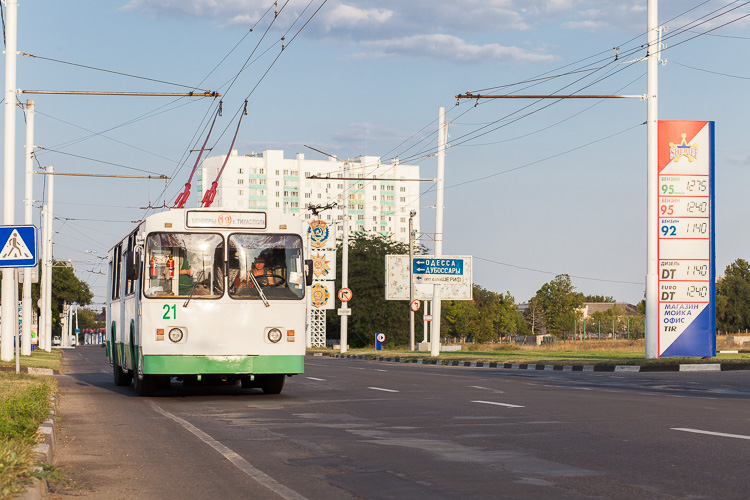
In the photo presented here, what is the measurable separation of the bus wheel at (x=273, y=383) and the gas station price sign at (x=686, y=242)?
15.2m

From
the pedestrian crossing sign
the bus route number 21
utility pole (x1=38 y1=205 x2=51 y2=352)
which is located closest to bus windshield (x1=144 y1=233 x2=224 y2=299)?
the bus route number 21

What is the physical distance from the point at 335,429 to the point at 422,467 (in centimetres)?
342

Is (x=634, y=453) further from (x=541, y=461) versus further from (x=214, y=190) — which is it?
(x=214, y=190)

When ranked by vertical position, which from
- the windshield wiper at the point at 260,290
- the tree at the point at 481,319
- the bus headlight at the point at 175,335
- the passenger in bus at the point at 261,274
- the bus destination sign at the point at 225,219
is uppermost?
the bus destination sign at the point at 225,219

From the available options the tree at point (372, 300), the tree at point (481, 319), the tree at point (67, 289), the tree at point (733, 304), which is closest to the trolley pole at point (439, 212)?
the tree at point (372, 300)

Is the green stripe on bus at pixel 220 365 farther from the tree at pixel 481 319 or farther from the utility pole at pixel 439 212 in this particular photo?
the tree at pixel 481 319

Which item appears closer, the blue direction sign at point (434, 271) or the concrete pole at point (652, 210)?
the concrete pole at point (652, 210)

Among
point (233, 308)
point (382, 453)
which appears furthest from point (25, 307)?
point (382, 453)

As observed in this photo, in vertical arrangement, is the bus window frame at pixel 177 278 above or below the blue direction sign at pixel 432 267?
below

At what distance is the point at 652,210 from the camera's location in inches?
1158

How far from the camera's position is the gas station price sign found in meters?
29.5

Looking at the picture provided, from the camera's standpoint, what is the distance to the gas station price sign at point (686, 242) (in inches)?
1160

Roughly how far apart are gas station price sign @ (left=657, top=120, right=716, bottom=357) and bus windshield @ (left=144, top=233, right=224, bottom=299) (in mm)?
16648

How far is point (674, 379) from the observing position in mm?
22406
